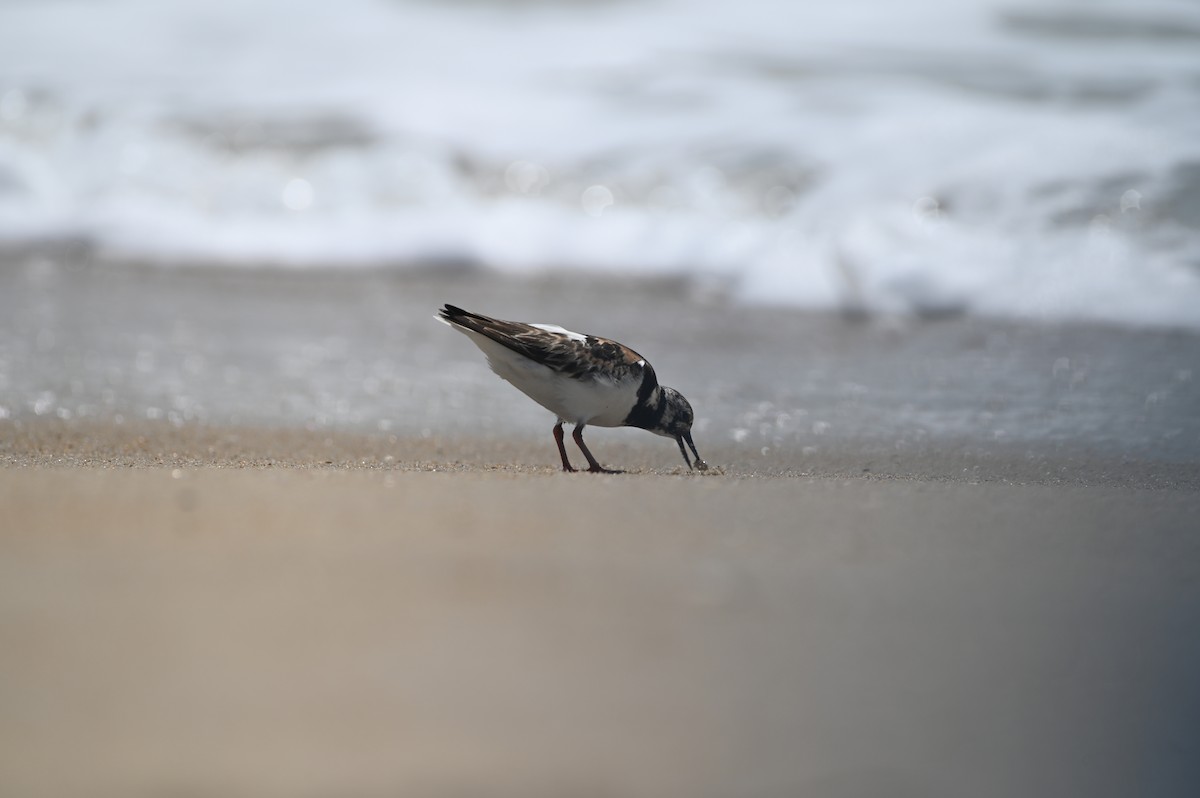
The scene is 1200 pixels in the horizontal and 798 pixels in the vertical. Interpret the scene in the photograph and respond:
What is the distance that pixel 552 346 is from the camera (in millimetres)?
4793

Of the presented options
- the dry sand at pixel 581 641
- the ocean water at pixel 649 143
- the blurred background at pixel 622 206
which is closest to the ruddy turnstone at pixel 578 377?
the blurred background at pixel 622 206

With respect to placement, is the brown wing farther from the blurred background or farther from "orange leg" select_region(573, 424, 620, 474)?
the blurred background

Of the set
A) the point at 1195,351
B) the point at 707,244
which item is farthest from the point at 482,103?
the point at 1195,351

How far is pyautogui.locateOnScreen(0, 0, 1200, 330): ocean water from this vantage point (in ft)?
26.0

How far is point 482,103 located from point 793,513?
766 centimetres

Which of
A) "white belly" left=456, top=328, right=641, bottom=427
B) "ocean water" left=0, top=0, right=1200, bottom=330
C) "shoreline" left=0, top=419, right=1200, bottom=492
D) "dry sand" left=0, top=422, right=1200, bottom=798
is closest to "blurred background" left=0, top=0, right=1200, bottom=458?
"ocean water" left=0, top=0, right=1200, bottom=330

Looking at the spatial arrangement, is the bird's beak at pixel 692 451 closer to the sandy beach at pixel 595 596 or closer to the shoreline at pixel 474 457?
the shoreline at pixel 474 457

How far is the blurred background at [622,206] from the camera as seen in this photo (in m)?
6.04

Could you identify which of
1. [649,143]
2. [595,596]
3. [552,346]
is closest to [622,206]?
[649,143]

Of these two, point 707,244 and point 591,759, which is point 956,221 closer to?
point 707,244

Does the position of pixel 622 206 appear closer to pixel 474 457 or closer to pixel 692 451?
pixel 692 451

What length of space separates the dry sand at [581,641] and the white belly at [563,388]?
2.81 ft

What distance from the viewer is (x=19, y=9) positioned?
11.7 m

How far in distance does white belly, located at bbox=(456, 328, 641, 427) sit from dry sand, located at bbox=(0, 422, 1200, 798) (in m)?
0.86
